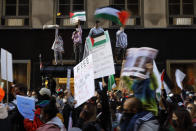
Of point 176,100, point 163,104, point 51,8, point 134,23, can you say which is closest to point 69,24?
point 51,8

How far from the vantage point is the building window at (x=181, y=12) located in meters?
20.4

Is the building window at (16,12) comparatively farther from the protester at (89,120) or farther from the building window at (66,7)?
the protester at (89,120)

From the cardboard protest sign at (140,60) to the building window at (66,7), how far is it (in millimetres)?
15888

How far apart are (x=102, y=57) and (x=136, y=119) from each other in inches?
131

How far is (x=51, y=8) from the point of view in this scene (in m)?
20.5

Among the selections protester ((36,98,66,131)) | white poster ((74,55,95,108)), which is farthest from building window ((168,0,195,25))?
protester ((36,98,66,131))

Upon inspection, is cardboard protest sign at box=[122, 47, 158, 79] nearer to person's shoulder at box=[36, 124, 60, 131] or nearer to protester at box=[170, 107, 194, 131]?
protester at box=[170, 107, 194, 131]

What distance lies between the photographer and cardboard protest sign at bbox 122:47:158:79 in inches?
189

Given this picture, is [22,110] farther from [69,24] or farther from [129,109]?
[69,24]

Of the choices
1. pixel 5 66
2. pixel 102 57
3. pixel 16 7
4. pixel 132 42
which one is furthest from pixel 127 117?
pixel 16 7

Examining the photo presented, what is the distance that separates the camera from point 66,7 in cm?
2078

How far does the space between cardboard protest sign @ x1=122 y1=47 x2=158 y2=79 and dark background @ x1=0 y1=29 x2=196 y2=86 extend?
1520 cm

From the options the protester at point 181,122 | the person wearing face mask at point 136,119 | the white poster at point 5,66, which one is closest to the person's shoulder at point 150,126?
the person wearing face mask at point 136,119

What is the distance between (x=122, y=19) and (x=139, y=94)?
1.70m
